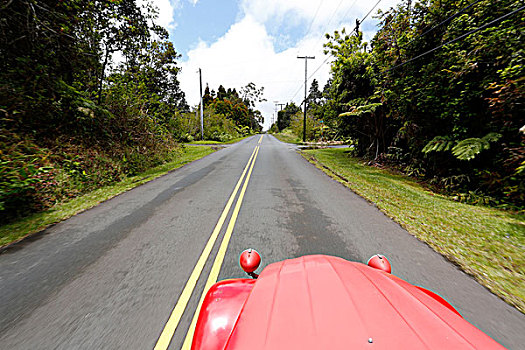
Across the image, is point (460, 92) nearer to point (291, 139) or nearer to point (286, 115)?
point (291, 139)

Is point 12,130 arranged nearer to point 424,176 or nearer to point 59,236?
point 59,236

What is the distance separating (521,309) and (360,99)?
12.0m

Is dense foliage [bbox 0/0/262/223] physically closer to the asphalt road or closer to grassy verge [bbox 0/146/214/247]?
grassy verge [bbox 0/146/214/247]

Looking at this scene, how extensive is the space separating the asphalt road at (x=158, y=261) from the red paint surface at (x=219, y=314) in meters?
0.84

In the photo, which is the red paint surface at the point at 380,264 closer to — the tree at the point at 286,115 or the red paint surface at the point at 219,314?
the red paint surface at the point at 219,314

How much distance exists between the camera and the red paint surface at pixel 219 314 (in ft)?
4.09

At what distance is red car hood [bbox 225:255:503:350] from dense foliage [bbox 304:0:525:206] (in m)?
6.20

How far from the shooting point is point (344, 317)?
1.09m

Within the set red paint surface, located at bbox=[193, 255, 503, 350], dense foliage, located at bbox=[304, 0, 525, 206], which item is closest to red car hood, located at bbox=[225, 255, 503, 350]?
red paint surface, located at bbox=[193, 255, 503, 350]

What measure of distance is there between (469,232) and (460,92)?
5032mm

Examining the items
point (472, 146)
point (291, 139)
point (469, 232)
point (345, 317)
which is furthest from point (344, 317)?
point (291, 139)

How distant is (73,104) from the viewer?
746 cm

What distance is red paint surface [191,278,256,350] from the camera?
1248 millimetres

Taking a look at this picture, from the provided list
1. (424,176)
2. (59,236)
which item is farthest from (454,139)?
(59,236)
